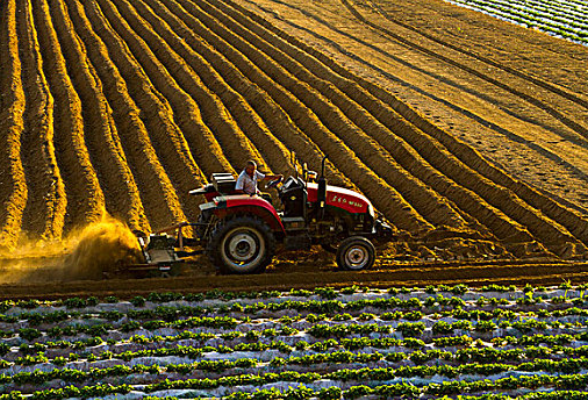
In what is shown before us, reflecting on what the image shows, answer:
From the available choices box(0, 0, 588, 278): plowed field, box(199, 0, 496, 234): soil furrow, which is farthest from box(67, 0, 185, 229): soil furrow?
box(199, 0, 496, 234): soil furrow

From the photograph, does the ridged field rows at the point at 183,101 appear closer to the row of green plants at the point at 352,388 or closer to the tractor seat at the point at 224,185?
the tractor seat at the point at 224,185

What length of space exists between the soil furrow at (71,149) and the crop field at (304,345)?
4177 millimetres

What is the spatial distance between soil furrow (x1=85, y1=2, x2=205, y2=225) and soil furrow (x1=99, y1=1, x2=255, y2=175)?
1.12 ft

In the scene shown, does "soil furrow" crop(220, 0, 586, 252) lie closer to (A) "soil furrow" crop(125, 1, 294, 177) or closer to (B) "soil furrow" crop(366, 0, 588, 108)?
(A) "soil furrow" crop(125, 1, 294, 177)

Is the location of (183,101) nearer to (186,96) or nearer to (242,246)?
(186,96)

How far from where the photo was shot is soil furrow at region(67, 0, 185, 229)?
1316cm

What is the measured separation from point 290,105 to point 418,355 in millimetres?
11848

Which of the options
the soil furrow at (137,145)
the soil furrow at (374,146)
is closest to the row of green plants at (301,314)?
the soil furrow at (374,146)

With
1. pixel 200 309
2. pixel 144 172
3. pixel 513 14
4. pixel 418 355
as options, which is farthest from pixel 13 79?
pixel 513 14

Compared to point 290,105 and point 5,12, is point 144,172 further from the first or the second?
point 5,12

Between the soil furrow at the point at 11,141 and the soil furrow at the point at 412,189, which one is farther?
the soil furrow at the point at 412,189

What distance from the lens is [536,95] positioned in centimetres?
2066

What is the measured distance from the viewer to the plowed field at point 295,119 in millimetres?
13070

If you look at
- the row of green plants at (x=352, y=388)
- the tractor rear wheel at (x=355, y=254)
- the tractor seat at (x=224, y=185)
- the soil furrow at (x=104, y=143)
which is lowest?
the row of green plants at (x=352, y=388)
